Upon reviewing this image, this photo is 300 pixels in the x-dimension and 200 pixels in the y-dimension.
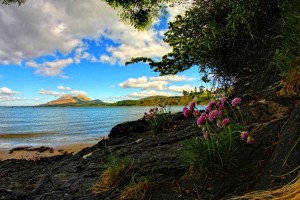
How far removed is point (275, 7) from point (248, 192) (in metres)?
6.37

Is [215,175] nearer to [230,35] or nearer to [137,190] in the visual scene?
[137,190]

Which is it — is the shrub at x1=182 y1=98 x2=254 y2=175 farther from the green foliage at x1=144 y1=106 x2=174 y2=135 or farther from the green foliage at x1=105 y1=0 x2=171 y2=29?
the green foliage at x1=105 y1=0 x2=171 y2=29

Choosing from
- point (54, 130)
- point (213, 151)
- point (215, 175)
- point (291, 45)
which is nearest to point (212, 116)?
point (213, 151)

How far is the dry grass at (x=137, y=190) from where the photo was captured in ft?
16.1

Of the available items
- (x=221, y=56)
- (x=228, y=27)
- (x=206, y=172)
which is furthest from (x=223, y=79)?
(x=206, y=172)

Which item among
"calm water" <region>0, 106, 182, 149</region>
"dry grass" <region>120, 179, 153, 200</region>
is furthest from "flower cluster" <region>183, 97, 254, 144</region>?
"calm water" <region>0, 106, 182, 149</region>

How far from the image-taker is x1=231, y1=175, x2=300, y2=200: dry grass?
3.27m

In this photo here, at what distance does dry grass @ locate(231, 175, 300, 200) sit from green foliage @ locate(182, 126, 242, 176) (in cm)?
94

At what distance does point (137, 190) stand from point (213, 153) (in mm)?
1224

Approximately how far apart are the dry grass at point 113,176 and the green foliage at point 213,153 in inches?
54.0

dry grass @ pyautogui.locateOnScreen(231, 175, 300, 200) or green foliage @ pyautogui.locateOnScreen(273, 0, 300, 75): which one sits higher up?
green foliage @ pyautogui.locateOnScreen(273, 0, 300, 75)

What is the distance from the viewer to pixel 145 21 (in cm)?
1558

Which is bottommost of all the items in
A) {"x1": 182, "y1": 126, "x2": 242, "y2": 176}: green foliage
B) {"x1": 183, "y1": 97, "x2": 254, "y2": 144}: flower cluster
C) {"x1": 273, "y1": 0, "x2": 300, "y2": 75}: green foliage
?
{"x1": 182, "y1": 126, "x2": 242, "y2": 176}: green foliage

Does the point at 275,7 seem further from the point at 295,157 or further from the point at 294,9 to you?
the point at 295,157
